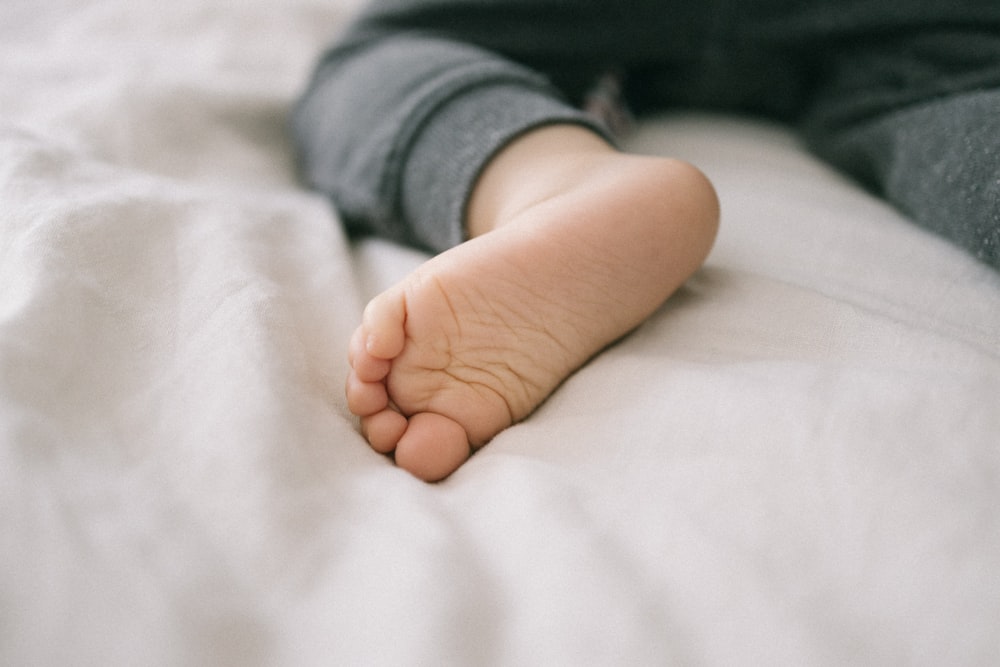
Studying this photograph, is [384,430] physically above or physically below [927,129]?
below

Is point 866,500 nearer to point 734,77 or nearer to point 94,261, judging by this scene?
point 94,261

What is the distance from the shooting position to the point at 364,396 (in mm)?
394

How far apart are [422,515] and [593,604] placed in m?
0.08

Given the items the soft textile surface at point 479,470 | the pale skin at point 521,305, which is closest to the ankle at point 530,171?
the pale skin at point 521,305

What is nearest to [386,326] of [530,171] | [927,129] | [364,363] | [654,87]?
[364,363]

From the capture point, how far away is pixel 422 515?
1.08ft

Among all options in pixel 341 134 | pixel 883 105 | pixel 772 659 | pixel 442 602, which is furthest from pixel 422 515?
pixel 883 105

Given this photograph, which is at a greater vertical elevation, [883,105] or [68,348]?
[883,105]

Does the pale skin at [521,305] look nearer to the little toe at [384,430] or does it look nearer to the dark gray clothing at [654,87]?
the little toe at [384,430]

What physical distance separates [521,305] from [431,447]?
0.31 feet

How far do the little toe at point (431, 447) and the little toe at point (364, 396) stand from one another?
0.02 m

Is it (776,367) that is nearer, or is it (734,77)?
(776,367)

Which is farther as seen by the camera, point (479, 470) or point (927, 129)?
point (927, 129)

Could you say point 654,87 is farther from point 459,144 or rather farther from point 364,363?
point 364,363
